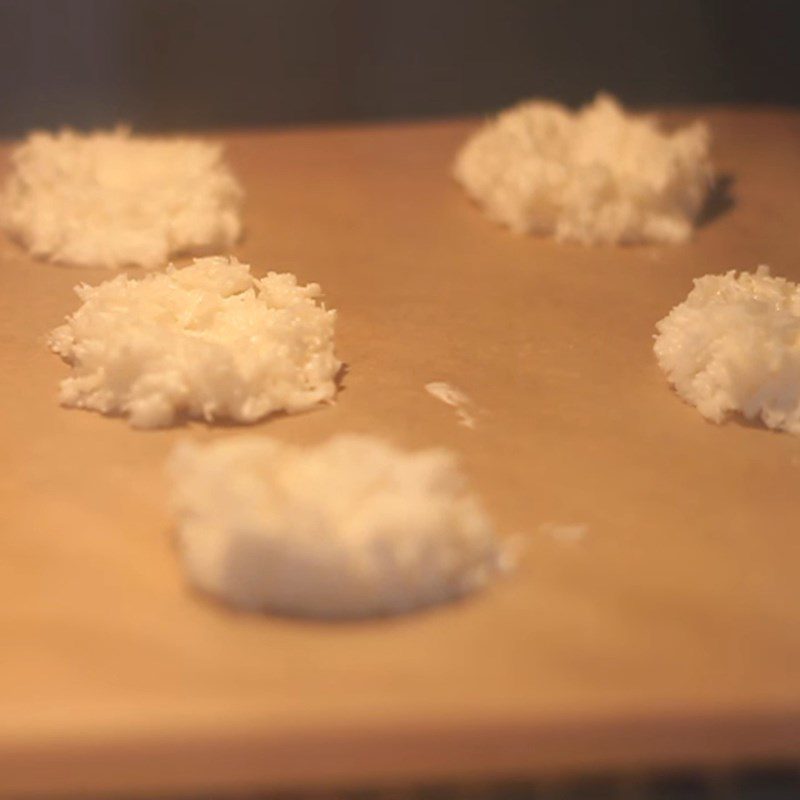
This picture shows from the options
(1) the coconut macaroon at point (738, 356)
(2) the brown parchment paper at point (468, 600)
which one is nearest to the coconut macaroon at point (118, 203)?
(2) the brown parchment paper at point (468, 600)

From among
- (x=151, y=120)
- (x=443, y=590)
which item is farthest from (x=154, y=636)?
(x=151, y=120)

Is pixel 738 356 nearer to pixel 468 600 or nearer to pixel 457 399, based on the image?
pixel 457 399

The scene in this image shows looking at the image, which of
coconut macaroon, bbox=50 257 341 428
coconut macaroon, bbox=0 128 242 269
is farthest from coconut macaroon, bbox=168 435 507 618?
coconut macaroon, bbox=0 128 242 269

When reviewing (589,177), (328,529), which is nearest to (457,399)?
(328,529)

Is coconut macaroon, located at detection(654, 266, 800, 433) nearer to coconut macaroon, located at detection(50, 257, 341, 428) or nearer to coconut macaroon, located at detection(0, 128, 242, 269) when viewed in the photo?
coconut macaroon, located at detection(50, 257, 341, 428)

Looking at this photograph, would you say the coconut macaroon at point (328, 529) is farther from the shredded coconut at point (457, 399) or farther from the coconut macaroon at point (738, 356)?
the coconut macaroon at point (738, 356)

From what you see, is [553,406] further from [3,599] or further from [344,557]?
[3,599]
